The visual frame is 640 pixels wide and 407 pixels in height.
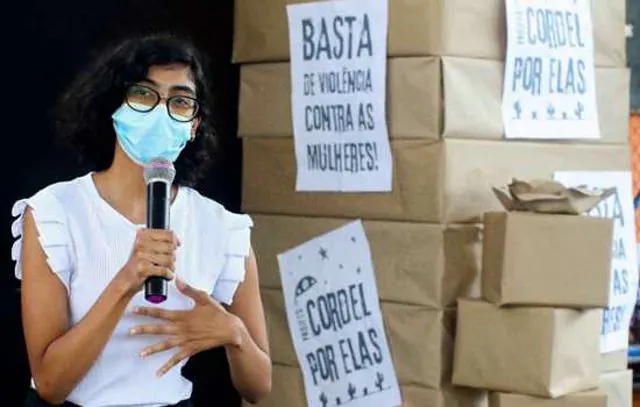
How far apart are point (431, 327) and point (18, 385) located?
1003mm

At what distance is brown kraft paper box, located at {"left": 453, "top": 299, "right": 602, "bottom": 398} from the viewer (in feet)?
8.25

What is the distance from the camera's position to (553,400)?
254cm

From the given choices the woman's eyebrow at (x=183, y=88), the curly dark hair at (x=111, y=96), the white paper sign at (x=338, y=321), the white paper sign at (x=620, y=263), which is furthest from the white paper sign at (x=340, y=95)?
the woman's eyebrow at (x=183, y=88)

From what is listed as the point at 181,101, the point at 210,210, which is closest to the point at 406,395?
the point at 210,210

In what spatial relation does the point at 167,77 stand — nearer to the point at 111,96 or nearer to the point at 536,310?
the point at 111,96

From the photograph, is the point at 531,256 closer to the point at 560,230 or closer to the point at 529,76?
the point at 560,230

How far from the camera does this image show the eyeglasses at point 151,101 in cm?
189

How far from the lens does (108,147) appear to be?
195cm

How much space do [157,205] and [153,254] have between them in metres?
0.10

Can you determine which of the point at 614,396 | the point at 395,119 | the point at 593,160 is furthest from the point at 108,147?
the point at 614,396

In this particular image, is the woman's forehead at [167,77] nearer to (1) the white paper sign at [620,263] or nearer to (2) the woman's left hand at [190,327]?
(2) the woman's left hand at [190,327]

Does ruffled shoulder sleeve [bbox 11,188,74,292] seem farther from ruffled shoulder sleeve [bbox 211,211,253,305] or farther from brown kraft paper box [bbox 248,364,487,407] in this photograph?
brown kraft paper box [bbox 248,364,487,407]

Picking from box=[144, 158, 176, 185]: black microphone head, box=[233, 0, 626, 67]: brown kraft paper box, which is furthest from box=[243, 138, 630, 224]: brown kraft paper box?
box=[144, 158, 176, 185]: black microphone head

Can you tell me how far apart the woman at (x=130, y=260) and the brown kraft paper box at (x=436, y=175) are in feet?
2.38
